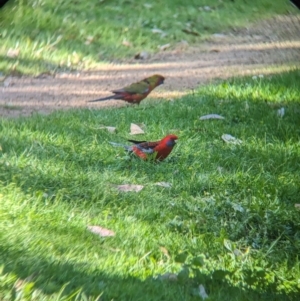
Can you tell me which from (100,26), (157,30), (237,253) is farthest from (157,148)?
(157,30)

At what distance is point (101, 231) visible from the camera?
3973 millimetres

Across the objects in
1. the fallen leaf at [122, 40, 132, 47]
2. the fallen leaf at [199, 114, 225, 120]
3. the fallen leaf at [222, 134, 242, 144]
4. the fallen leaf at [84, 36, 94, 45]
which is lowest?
the fallen leaf at [122, 40, 132, 47]

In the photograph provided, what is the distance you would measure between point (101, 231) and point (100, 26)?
7045 mm

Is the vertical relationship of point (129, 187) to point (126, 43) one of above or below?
above

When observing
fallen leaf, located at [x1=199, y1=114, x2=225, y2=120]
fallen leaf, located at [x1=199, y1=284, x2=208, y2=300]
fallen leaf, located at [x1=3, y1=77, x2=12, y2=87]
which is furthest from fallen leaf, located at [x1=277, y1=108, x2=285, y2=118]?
fallen leaf, located at [x1=199, y1=284, x2=208, y2=300]

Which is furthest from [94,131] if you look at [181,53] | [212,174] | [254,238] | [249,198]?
[181,53]

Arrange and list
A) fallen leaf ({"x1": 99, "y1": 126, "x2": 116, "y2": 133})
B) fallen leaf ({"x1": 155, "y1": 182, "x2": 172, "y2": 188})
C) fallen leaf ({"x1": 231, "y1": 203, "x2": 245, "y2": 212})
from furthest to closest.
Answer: fallen leaf ({"x1": 99, "y1": 126, "x2": 116, "y2": 133}) < fallen leaf ({"x1": 155, "y1": 182, "x2": 172, "y2": 188}) < fallen leaf ({"x1": 231, "y1": 203, "x2": 245, "y2": 212})

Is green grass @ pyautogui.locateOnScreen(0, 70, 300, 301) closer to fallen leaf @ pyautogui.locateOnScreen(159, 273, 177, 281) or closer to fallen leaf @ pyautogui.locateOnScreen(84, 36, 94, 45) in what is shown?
fallen leaf @ pyautogui.locateOnScreen(159, 273, 177, 281)

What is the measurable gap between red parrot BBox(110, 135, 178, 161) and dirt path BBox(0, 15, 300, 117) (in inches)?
78.2

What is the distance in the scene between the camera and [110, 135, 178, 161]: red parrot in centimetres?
522

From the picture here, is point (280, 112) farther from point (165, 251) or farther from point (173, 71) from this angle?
point (165, 251)

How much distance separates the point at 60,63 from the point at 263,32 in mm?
3588

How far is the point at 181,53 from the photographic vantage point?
10.0m

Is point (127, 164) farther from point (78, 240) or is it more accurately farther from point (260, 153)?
point (78, 240)
